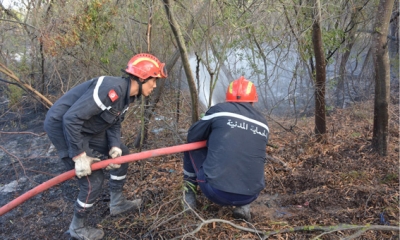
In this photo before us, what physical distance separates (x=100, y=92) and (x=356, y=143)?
3.88m

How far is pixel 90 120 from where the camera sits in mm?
3297

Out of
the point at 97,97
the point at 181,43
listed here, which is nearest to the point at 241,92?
the point at 181,43

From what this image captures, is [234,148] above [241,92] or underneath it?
underneath

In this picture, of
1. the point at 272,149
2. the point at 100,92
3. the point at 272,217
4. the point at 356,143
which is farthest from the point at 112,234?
the point at 356,143

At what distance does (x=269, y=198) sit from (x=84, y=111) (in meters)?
2.38

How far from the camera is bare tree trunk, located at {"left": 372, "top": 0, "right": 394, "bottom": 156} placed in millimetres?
4168

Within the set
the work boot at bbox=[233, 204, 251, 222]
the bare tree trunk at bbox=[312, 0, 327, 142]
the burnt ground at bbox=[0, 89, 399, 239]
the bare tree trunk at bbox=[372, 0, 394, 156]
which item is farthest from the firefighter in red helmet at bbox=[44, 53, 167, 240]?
the bare tree trunk at bbox=[372, 0, 394, 156]

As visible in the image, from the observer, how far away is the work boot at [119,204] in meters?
3.77

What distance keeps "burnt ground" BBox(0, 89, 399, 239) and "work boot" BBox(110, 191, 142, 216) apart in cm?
8

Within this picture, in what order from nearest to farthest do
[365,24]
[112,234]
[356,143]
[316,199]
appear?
[112,234] → [316,199] → [356,143] → [365,24]

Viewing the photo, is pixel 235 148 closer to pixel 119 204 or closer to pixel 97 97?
pixel 97 97

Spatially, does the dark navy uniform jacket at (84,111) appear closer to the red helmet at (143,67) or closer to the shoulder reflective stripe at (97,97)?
the shoulder reflective stripe at (97,97)

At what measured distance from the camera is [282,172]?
456cm

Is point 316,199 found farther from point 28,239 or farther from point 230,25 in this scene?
point 28,239
